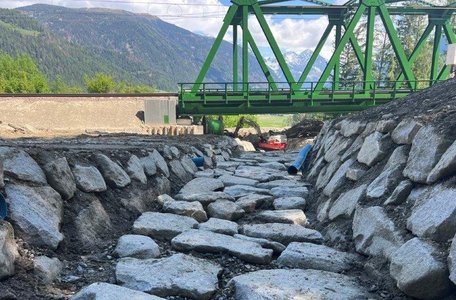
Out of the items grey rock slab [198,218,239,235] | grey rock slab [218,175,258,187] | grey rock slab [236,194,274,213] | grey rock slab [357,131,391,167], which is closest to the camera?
grey rock slab [198,218,239,235]

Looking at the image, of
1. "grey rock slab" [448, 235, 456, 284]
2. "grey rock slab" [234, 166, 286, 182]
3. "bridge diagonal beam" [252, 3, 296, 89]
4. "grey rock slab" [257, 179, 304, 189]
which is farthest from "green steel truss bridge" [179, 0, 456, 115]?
"grey rock slab" [448, 235, 456, 284]

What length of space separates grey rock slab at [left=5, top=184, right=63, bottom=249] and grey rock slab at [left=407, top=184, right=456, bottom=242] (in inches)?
78.1

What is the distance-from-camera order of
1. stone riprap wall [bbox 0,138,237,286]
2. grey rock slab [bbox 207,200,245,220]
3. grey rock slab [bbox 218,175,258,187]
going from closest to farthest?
1. stone riprap wall [bbox 0,138,237,286]
2. grey rock slab [bbox 207,200,245,220]
3. grey rock slab [bbox 218,175,258,187]

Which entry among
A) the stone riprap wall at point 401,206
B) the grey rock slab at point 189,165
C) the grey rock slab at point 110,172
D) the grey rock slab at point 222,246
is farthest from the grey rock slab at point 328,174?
the grey rock slab at point 110,172

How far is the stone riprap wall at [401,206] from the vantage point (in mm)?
1715

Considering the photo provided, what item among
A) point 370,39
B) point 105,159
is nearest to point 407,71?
point 370,39

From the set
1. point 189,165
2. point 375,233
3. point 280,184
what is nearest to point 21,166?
point 375,233

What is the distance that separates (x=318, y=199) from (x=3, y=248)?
9.20ft

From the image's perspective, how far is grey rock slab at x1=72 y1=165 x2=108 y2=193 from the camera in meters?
2.75

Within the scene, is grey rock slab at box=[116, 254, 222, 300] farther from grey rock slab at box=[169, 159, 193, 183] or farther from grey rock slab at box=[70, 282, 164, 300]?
grey rock slab at box=[169, 159, 193, 183]

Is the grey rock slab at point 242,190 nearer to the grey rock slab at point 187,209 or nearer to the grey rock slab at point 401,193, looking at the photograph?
the grey rock slab at point 187,209

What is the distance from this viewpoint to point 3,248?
5.84ft

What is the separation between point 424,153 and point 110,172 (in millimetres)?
2348

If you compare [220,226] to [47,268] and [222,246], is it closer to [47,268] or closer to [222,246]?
[222,246]
